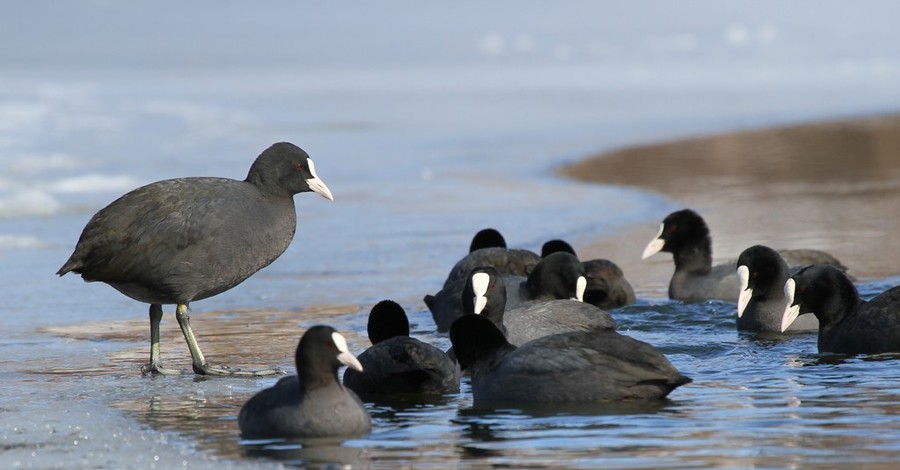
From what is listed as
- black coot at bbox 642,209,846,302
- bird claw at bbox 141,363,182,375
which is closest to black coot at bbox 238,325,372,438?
bird claw at bbox 141,363,182,375

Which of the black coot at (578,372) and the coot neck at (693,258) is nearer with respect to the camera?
the black coot at (578,372)

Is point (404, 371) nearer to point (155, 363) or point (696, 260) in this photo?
point (155, 363)

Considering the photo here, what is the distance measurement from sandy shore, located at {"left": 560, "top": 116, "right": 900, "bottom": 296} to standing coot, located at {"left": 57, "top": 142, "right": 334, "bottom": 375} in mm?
3419

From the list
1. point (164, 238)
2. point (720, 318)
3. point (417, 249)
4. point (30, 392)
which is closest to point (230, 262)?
point (164, 238)

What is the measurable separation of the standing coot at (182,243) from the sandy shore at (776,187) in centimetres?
342

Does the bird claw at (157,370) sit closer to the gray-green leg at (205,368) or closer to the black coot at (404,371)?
the gray-green leg at (205,368)

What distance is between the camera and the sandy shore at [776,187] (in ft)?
34.6

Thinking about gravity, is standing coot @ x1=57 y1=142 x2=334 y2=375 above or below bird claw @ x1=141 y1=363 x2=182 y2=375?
above

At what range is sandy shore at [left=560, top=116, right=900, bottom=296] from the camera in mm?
10547

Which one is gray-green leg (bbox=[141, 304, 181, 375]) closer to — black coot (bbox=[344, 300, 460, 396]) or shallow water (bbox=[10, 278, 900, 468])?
shallow water (bbox=[10, 278, 900, 468])

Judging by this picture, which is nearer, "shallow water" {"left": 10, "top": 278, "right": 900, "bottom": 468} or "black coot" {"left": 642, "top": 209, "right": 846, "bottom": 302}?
"shallow water" {"left": 10, "top": 278, "right": 900, "bottom": 468}

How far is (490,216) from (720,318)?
4.73 m

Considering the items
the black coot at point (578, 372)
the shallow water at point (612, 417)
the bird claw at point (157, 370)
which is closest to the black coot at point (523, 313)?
the shallow water at point (612, 417)

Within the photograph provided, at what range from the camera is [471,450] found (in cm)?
489
